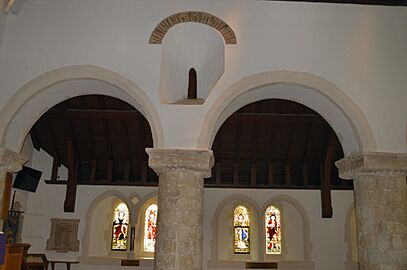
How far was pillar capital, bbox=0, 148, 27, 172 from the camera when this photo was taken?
5.31 m

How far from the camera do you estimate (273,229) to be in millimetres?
10383

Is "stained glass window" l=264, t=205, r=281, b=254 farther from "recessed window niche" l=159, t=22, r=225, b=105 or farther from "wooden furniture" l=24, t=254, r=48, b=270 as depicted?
"wooden furniture" l=24, t=254, r=48, b=270

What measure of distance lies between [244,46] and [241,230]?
238 inches

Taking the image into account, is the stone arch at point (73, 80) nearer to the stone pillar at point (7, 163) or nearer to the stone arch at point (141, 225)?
the stone pillar at point (7, 163)

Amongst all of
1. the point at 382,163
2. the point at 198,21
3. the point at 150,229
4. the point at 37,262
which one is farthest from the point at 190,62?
the point at 150,229

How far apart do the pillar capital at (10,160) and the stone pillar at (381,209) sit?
4475 mm

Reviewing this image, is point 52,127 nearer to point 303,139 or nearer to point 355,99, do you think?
point 303,139

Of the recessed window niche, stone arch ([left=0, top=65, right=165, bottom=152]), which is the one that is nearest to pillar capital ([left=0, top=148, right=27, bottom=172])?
stone arch ([left=0, top=65, right=165, bottom=152])

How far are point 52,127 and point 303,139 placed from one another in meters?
5.89

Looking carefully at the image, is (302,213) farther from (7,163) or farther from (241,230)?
(7,163)

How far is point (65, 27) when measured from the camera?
Result: 559cm

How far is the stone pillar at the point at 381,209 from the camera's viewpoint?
5.01 meters

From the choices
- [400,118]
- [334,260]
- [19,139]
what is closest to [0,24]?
[19,139]

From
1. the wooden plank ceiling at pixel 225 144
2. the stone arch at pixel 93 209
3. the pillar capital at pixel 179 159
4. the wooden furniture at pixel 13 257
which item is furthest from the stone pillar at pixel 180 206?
the stone arch at pixel 93 209
